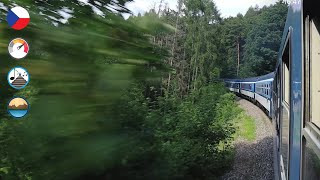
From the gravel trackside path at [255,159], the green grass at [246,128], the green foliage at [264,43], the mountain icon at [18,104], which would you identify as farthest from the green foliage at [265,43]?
the mountain icon at [18,104]

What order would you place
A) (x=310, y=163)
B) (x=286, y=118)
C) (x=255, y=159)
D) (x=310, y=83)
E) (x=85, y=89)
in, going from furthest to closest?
1. (x=255, y=159)
2. (x=286, y=118)
3. (x=310, y=83)
4. (x=310, y=163)
5. (x=85, y=89)

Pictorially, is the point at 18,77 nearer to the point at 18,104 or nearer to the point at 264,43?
the point at 18,104

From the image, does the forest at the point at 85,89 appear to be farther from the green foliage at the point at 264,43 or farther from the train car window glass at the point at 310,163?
the green foliage at the point at 264,43

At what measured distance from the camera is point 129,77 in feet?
3.45

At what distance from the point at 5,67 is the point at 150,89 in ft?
1.60

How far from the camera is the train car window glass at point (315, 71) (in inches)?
75.5

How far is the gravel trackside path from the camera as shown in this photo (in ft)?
40.3

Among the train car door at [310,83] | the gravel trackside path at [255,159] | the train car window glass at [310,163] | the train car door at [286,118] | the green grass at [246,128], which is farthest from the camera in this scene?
the green grass at [246,128]

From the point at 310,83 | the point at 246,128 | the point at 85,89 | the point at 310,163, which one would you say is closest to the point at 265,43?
the point at 246,128

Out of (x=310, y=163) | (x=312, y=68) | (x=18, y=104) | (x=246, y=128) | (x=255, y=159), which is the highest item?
(x=312, y=68)

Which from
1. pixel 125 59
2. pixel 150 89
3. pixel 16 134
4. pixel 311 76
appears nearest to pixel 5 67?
pixel 16 134

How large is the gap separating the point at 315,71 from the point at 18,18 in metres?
1.52

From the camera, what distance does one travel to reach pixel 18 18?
99 cm

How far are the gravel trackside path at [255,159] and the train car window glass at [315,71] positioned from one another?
10154mm
